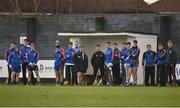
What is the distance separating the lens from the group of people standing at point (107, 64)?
106 feet

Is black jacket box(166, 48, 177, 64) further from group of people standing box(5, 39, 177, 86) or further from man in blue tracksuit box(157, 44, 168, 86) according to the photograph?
man in blue tracksuit box(157, 44, 168, 86)

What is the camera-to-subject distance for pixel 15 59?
32.6 meters

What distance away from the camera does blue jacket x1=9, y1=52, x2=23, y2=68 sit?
32.4 m

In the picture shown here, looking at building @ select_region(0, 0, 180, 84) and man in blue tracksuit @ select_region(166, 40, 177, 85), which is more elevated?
building @ select_region(0, 0, 180, 84)

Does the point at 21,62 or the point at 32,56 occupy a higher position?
the point at 32,56

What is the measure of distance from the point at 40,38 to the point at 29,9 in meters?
20.2

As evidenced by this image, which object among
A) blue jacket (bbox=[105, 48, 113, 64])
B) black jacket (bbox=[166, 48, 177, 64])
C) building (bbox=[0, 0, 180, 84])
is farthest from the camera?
building (bbox=[0, 0, 180, 84])

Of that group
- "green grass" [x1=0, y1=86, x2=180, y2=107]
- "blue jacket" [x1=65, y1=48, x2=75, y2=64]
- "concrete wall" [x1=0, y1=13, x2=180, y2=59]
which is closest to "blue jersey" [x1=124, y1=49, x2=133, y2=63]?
"blue jacket" [x1=65, y1=48, x2=75, y2=64]

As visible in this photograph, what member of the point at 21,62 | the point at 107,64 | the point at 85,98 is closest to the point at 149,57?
the point at 107,64

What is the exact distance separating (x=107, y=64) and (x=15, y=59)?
440 centimetres

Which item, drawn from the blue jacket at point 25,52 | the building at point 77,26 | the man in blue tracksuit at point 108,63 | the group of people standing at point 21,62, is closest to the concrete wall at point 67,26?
the building at point 77,26

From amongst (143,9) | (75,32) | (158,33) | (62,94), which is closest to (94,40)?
(75,32)

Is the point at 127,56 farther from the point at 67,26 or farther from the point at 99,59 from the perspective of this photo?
the point at 67,26

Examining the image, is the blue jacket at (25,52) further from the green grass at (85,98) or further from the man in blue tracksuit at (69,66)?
the green grass at (85,98)
